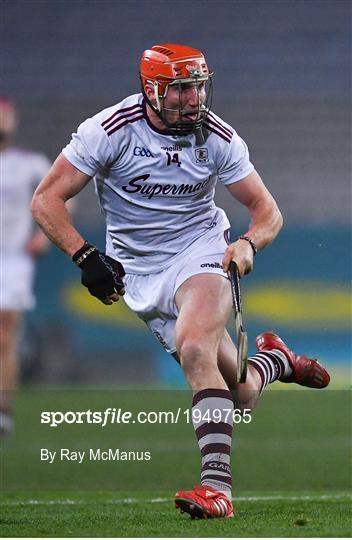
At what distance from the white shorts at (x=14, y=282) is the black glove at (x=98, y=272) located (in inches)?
153

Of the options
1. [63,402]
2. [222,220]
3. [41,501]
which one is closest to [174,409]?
[63,402]

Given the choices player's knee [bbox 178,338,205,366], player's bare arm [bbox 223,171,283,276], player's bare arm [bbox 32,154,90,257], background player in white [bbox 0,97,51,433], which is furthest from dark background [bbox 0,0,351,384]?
player's knee [bbox 178,338,205,366]

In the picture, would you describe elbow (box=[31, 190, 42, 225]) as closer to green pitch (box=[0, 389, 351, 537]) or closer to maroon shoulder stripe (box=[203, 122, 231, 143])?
maroon shoulder stripe (box=[203, 122, 231, 143])

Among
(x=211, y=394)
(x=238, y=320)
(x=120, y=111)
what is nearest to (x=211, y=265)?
(x=238, y=320)

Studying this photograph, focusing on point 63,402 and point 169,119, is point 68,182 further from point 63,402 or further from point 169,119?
point 63,402

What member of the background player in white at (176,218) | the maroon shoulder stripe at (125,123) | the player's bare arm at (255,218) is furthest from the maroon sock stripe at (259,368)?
the maroon shoulder stripe at (125,123)

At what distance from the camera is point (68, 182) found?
4.93m

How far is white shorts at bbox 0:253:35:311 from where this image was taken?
865cm

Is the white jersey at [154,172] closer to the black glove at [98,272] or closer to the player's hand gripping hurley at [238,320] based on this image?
the black glove at [98,272]

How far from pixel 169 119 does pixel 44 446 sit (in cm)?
407

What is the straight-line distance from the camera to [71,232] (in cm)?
488

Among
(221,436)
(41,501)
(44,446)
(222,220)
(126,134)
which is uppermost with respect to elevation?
(126,134)

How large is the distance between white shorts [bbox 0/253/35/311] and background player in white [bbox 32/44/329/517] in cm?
323

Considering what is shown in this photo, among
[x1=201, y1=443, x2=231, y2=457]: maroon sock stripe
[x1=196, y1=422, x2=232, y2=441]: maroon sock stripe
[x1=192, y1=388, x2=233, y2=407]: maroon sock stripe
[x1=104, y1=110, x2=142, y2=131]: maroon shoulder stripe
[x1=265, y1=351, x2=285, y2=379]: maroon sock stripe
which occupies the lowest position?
[x1=265, y1=351, x2=285, y2=379]: maroon sock stripe
